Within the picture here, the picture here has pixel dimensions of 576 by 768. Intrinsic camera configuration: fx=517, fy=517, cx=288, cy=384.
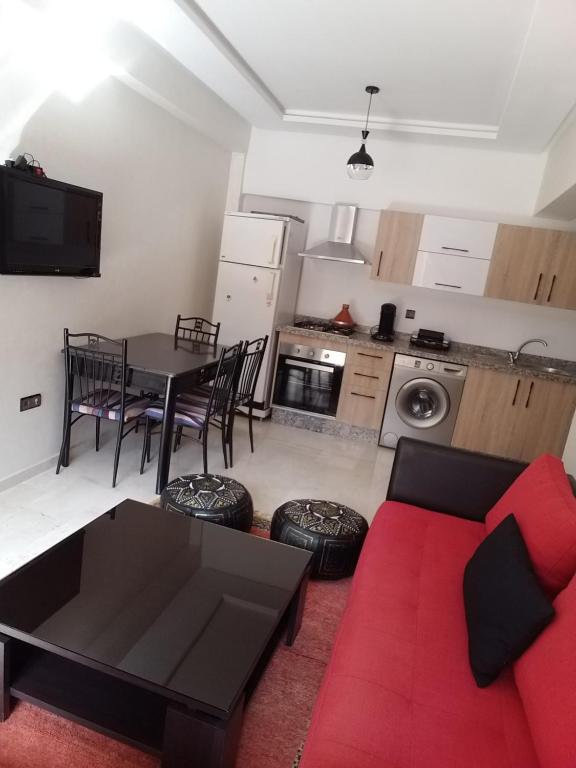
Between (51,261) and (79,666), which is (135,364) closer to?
(51,261)

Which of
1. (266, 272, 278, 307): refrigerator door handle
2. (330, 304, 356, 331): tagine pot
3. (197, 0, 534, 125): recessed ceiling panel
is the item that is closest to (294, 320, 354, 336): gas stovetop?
(330, 304, 356, 331): tagine pot

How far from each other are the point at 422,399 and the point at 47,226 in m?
3.11

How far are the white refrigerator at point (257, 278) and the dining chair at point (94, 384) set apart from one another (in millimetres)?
1566

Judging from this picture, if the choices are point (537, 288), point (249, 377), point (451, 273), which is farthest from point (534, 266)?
point (249, 377)

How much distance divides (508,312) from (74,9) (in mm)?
3878

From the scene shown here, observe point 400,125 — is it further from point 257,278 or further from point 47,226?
point 47,226

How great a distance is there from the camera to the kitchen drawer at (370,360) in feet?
14.6

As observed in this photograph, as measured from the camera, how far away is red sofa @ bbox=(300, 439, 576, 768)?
112 centimetres

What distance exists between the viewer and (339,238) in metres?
4.81

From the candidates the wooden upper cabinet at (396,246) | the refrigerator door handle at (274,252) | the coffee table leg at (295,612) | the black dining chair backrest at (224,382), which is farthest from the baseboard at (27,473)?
the wooden upper cabinet at (396,246)

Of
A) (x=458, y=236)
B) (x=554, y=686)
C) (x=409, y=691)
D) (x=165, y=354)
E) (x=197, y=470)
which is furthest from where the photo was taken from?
(x=458, y=236)

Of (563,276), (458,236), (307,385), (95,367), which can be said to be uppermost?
(458,236)

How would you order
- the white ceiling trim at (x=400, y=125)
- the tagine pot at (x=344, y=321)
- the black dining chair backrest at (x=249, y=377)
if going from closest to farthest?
the black dining chair backrest at (x=249, y=377)
the white ceiling trim at (x=400, y=125)
the tagine pot at (x=344, y=321)

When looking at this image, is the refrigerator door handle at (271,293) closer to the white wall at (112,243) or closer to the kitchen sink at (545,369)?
the white wall at (112,243)
